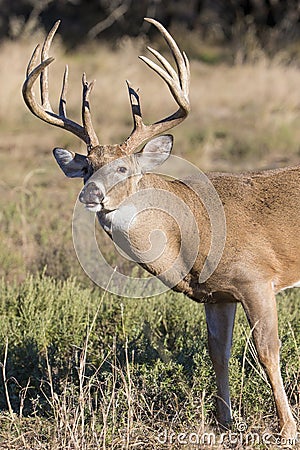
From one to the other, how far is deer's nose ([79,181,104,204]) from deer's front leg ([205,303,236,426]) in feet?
4.00

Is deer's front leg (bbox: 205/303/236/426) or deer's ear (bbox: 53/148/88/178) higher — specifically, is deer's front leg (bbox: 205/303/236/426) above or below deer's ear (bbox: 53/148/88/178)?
below

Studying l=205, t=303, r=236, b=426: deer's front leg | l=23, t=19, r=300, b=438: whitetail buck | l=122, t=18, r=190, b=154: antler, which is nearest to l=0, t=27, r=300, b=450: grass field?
l=205, t=303, r=236, b=426: deer's front leg

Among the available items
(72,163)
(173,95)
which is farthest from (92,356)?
(173,95)

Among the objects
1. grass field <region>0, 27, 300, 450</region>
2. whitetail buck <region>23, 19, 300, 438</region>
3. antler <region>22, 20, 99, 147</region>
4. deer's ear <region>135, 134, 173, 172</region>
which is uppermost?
antler <region>22, 20, 99, 147</region>

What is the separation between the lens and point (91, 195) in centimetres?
459

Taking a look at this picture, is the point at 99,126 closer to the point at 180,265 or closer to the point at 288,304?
the point at 288,304

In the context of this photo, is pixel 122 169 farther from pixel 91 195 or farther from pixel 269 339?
pixel 269 339

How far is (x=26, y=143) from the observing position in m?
14.0

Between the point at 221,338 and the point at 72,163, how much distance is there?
1426 mm

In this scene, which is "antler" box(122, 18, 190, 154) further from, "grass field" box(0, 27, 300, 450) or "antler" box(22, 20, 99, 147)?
"grass field" box(0, 27, 300, 450)

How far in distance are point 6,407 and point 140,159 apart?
72.0 inches

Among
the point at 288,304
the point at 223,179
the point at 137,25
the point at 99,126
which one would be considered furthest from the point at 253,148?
the point at 137,25

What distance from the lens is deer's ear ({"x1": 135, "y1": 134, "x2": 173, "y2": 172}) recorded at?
5008 mm

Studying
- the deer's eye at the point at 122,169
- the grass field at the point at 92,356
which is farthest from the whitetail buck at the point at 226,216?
the grass field at the point at 92,356
